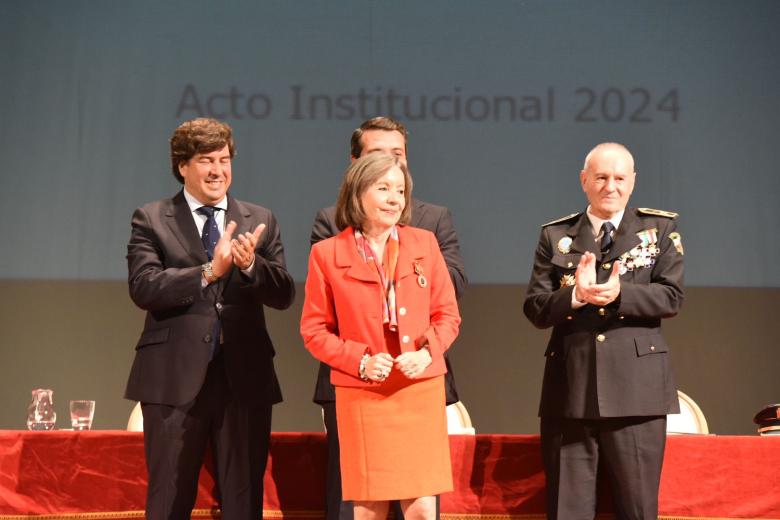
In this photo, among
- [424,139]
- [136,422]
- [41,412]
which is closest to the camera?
[41,412]

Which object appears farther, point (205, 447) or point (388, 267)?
point (205, 447)

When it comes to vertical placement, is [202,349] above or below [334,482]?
above

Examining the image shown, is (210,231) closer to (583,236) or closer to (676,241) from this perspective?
(583,236)

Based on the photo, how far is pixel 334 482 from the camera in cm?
289

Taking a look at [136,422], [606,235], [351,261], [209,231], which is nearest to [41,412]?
[136,422]

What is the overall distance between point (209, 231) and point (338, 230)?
0.44 metres

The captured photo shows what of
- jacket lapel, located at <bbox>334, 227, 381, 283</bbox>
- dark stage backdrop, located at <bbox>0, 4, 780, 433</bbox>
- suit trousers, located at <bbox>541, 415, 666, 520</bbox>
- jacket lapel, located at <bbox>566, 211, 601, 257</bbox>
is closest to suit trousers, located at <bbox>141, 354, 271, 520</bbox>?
jacket lapel, located at <bbox>334, 227, 381, 283</bbox>

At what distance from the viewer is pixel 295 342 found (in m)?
5.38

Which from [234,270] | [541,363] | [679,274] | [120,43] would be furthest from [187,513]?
[120,43]

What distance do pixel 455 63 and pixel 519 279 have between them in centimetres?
130

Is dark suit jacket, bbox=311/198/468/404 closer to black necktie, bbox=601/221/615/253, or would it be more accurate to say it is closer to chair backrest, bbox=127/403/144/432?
black necktie, bbox=601/221/615/253

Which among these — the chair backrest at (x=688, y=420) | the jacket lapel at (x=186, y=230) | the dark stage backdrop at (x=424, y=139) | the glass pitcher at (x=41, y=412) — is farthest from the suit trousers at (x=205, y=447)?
the dark stage backdrop at (x=424, y=139)

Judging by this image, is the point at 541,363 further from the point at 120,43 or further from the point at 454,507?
the point at 120,43

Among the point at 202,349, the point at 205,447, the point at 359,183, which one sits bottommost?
the point at 205,447
